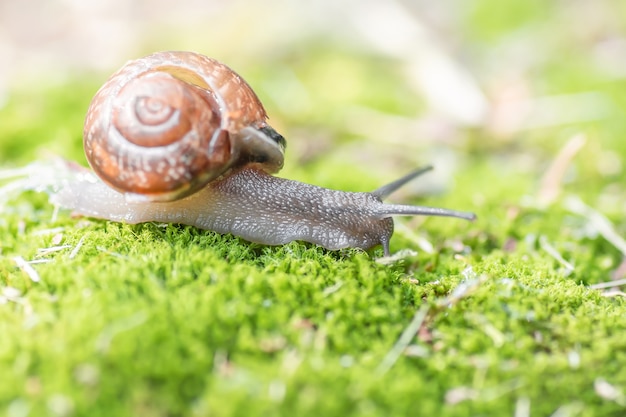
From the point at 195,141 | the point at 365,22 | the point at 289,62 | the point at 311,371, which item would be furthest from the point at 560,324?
the point at 365,22

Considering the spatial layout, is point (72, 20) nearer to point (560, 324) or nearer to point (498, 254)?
point (498, 254)

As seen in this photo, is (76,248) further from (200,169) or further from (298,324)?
(298,324)

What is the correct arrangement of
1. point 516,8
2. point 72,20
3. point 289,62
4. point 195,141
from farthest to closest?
point 72,20 < point 516,8 < point 289,62 < point 195,141

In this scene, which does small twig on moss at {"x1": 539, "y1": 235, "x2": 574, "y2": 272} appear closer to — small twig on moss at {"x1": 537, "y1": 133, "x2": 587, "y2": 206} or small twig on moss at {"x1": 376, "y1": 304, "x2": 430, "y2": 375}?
small twig on moss at {"x1": 537, "y1": 133, "x2": 587, "y2": 206}

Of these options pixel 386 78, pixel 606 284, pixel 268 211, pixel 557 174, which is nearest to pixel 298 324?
pixel 268 211

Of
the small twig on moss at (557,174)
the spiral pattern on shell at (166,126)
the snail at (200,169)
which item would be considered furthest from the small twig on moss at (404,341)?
the small twig on moss at (557,174)

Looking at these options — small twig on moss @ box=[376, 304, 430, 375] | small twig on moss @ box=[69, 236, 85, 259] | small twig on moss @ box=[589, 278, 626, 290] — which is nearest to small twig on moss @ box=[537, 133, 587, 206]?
small twig on moss @ box=[589, 278, 626, 290]
